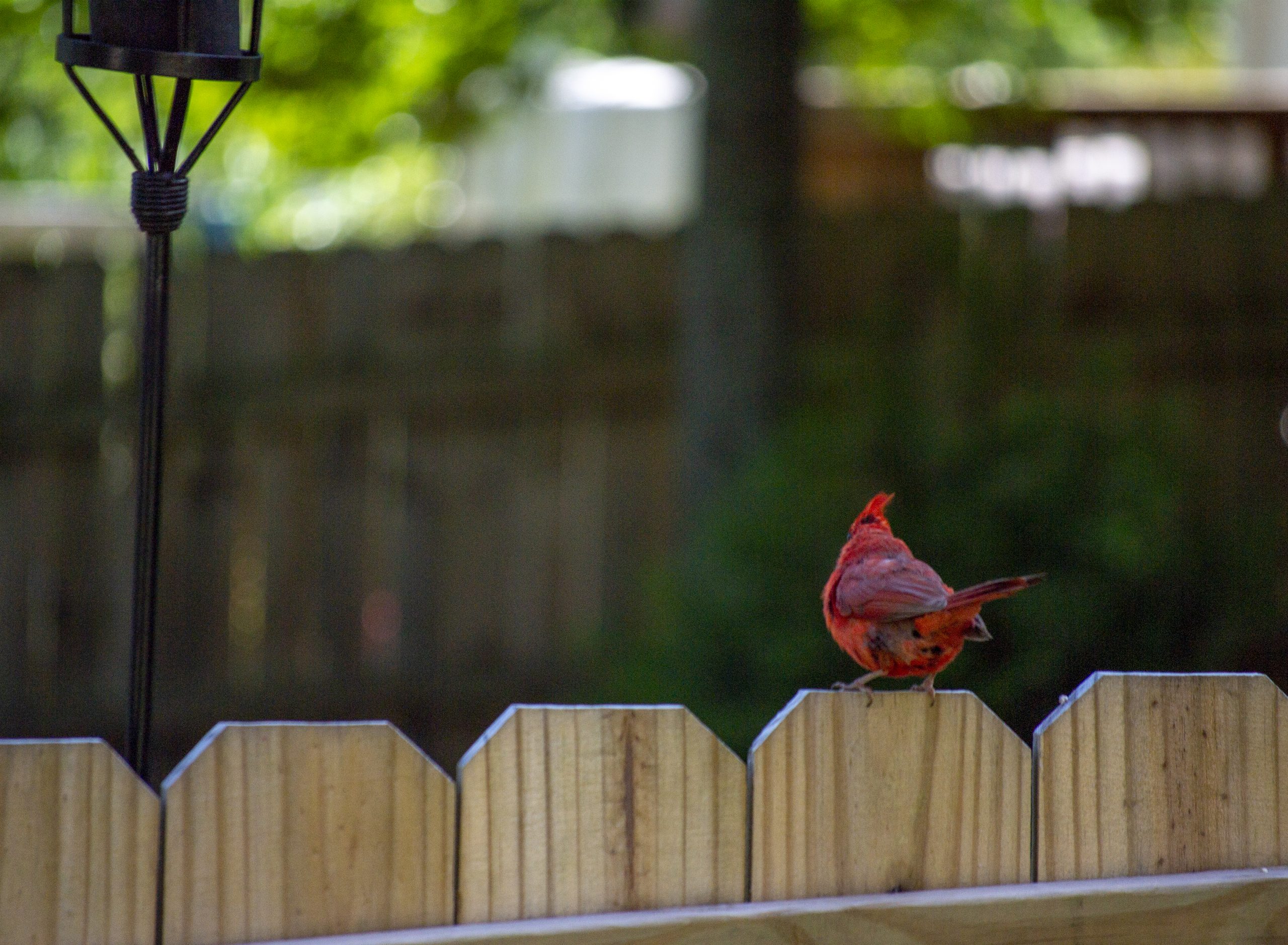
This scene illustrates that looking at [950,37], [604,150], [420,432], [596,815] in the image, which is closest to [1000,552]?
[596,815]

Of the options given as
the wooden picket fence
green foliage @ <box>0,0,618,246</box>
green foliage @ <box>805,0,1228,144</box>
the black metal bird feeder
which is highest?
green foliage @ <box>805,0,1228,144</box>

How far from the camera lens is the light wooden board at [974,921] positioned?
1519mm

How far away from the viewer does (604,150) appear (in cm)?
1106

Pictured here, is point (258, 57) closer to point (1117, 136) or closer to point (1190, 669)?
point (1190, 669)

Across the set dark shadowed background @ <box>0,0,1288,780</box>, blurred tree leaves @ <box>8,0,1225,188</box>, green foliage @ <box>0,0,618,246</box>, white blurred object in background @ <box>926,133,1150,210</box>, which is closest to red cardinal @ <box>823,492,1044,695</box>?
green foliage @ <box>0,0,618,246</box>

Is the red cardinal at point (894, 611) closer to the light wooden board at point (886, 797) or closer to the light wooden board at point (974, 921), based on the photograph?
the light wooden board at point (886, 797)

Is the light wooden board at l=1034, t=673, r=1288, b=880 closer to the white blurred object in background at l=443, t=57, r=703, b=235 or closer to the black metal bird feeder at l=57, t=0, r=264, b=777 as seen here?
the black metal bird feeder at l=57, t=0, r=264, b=777

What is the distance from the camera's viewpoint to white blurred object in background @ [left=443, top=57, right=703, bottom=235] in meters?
10.8

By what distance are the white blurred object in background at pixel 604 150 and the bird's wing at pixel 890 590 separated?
29.6 ft

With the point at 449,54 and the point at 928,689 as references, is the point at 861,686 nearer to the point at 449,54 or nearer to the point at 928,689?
the point at 928,689

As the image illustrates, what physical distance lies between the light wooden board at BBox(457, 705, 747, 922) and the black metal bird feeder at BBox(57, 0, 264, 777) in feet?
1.28

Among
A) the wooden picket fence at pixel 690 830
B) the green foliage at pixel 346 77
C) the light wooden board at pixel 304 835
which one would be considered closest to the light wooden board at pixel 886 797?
the wooden picket fence at pixel 690 830

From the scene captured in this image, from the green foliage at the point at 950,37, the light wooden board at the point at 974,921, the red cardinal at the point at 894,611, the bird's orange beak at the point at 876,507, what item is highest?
the green foliage at the point at 950,37

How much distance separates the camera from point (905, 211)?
5.75m
